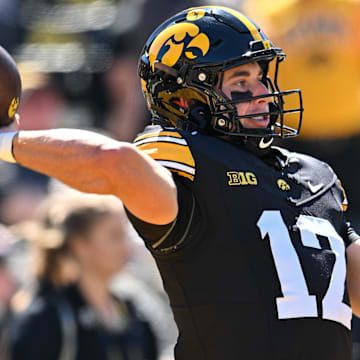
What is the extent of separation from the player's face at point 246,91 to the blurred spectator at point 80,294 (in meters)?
1.84

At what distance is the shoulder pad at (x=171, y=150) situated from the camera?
2.88m

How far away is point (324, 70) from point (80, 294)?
2596 millimetres

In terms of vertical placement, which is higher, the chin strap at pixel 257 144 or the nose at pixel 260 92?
the nose at pixel 260 92

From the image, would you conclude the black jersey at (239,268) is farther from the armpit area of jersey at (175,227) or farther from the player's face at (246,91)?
the player's face at (246,91)

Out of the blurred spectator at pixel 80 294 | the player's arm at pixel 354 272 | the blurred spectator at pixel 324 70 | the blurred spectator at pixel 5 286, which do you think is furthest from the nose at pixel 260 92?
the blurred spectator at pixel 324 70

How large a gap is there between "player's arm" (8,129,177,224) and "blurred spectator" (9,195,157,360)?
2.03m

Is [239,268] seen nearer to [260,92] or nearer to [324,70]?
[260,92]

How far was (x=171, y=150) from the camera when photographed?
2908mm

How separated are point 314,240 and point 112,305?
209 centimetres

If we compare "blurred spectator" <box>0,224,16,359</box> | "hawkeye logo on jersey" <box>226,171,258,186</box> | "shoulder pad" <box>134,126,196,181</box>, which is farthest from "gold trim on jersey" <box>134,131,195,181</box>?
"blurred spectator" <box>0,224,16,359</box>

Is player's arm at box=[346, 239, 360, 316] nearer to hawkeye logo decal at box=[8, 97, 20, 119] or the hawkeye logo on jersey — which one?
the hawkeye logo on jersey

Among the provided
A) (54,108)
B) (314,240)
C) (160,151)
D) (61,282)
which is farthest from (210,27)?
(54,108)

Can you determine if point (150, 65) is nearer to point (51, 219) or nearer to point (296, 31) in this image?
point (51, 219)

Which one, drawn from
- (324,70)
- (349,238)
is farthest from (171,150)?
(324,70)
